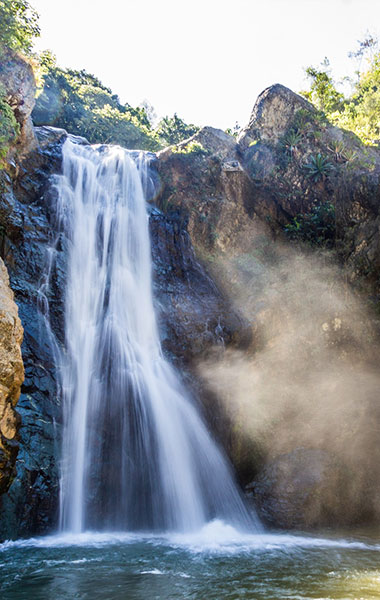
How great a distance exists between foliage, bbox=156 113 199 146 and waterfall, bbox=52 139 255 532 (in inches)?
1081

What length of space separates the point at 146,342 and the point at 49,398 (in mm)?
3442

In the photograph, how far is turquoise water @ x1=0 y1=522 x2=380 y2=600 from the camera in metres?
A: 5.52

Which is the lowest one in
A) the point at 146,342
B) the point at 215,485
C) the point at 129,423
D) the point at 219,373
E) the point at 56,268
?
the point at 215,485

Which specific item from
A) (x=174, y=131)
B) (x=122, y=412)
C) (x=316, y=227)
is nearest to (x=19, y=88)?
(x=122, y=412)

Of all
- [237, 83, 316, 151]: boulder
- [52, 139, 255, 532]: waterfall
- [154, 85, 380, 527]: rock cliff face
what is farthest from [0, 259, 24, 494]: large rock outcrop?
[237, 83, 316, 151]: boulder

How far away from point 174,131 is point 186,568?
129 feet

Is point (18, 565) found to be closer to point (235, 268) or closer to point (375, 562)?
point (375, 562)

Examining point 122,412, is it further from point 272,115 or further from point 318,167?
point 272,115

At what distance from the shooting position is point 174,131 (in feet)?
131

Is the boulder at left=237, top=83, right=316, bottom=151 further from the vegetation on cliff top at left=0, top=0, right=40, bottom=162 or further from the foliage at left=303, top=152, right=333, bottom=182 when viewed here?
the vegetation on cliff top at left=0, top=0, right=40, bottom=162

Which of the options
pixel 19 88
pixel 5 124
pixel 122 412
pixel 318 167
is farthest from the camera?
pixel 318 167

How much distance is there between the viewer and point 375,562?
7262mm

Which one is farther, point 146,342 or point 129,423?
point 146,342

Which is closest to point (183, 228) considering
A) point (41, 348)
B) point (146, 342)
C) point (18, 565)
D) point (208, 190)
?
point (208, 190)
